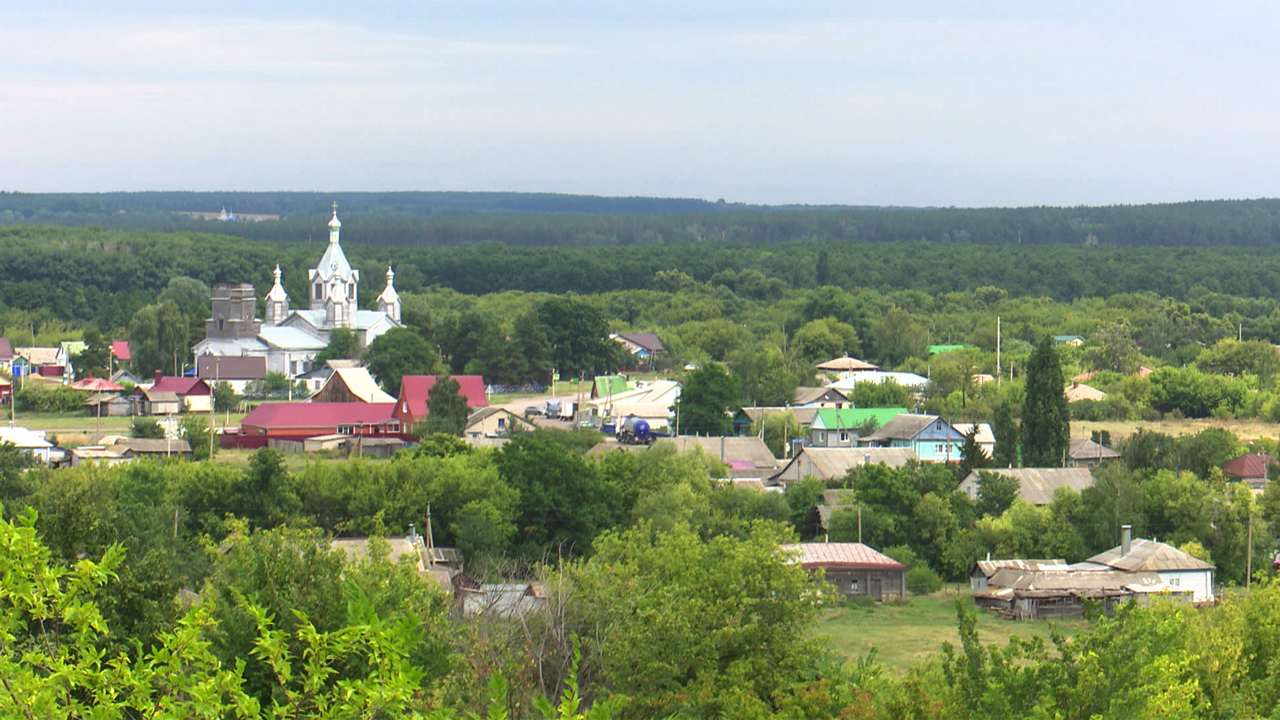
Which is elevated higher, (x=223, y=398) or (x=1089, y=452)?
(x=1089, y=452)

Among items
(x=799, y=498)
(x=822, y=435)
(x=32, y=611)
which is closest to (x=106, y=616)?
(x=32, y=611)

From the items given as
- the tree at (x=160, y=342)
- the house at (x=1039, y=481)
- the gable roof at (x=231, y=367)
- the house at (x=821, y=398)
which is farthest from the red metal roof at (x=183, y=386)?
the house at (x=1039, y=481)

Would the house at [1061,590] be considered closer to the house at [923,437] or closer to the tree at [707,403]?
the house at [923,437]

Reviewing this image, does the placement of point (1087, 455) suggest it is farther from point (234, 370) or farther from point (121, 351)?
point (121, 351)

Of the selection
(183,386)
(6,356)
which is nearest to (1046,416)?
(183,386)

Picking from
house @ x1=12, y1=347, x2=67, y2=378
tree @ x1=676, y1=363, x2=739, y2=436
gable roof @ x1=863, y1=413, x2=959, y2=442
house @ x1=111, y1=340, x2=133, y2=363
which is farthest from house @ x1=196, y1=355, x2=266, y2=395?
gable roof @ x1=863, y1=413, x2=959, y2=442

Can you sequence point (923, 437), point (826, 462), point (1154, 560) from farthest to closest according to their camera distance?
point (923, 437)
point (826, 462)
point (1154, 560)

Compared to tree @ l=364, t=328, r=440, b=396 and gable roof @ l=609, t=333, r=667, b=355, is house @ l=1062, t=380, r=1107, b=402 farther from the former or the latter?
tree @ l=364, t=328, r=440, b=396
